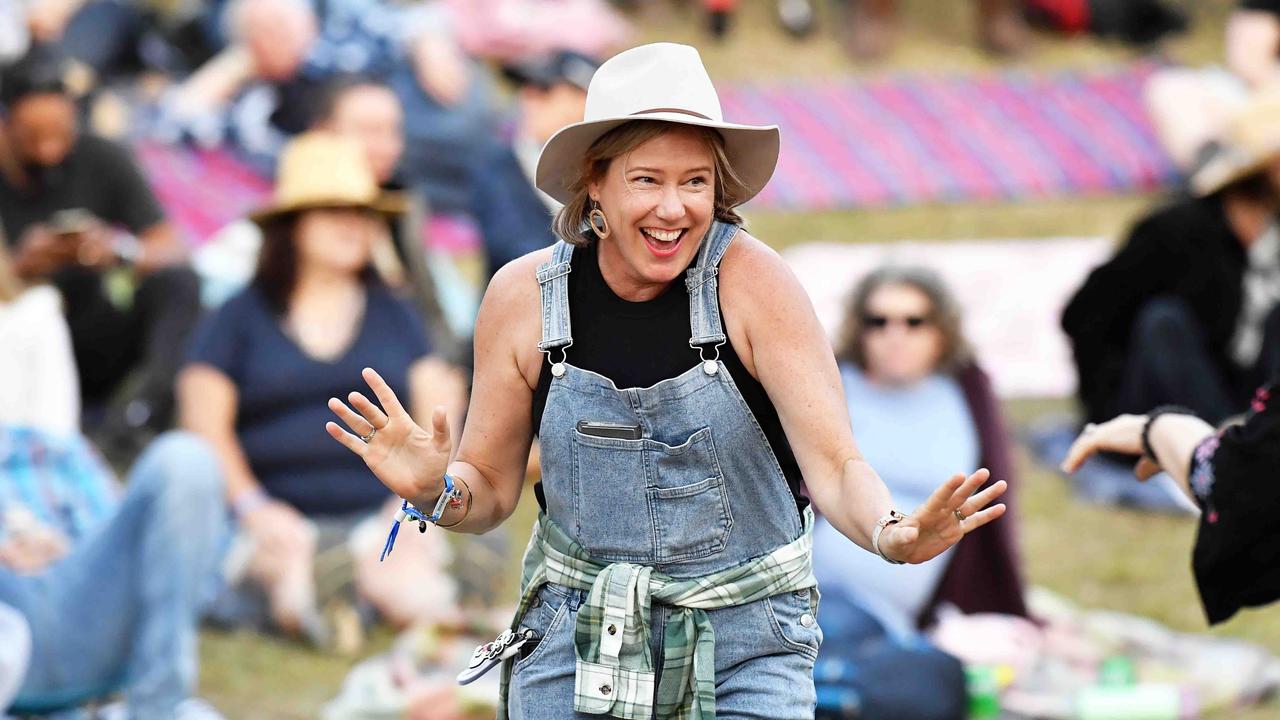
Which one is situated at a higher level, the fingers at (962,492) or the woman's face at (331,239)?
the woman's face at (331,239)

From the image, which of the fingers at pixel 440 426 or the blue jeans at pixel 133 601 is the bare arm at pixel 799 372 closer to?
the fingers at pixel 440 426

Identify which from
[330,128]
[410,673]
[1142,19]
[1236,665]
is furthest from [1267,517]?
[1142,19]

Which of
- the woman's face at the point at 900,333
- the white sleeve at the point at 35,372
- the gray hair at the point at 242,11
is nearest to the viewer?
the white sleeve at the point at 35,372

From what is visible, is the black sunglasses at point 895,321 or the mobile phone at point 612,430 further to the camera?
the black sunglasses at point 895,321

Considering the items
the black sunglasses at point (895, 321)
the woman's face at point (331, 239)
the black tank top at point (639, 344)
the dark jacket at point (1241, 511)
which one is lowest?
the dark jacket at point (1241, 511)

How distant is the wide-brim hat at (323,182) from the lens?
666 cm

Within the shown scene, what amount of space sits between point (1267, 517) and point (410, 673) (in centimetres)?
299

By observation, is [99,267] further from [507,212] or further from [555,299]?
[555,299]

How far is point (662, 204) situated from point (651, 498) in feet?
1.62

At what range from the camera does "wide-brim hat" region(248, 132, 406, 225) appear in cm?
666

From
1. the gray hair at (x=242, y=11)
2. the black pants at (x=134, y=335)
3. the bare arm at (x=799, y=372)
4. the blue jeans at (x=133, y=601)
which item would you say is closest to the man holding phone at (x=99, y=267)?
the black pants at (x=134, y=335)

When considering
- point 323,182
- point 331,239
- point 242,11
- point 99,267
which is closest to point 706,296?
point 331,239

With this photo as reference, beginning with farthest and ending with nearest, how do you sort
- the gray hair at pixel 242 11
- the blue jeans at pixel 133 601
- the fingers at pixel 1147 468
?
the gray hair at pixel 242 11 < the blue jeans at pixel 133 601 < the fingers at pixel 1147 468

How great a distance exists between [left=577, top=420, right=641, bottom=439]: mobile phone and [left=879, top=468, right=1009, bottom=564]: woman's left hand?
18.4 inches
